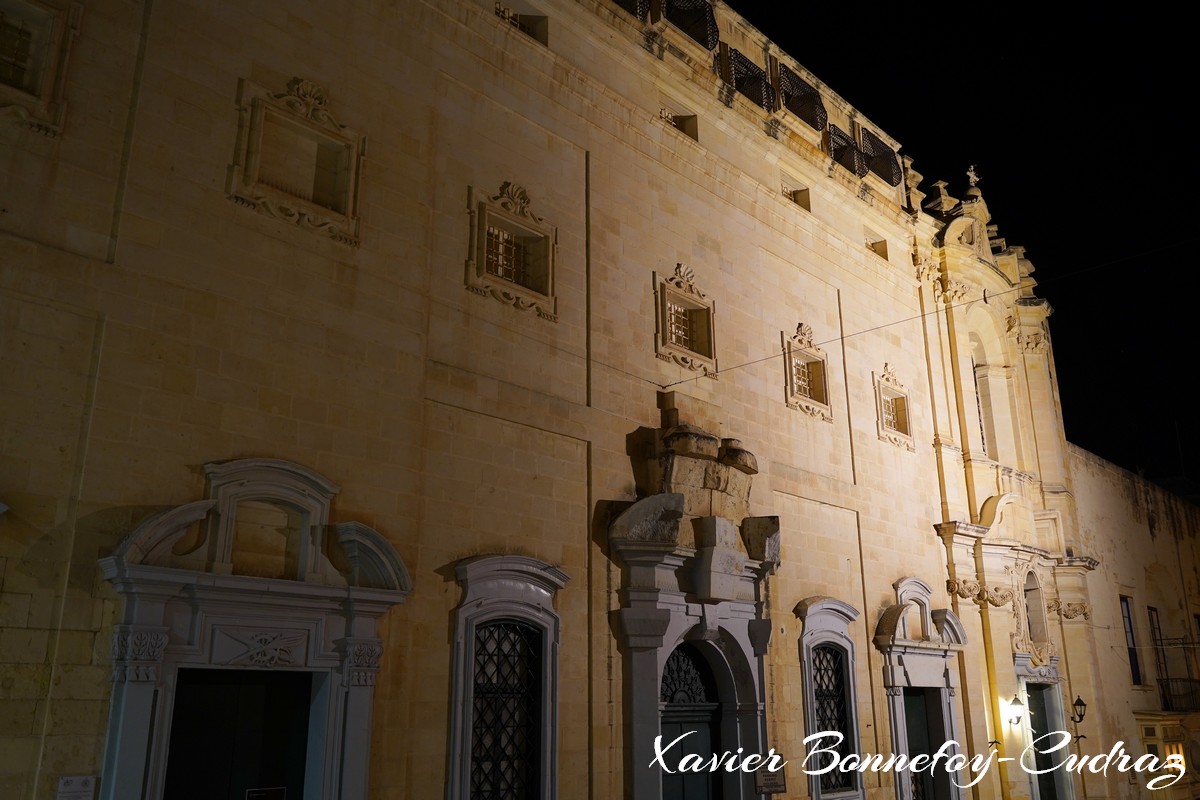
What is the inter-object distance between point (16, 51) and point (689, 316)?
25.8 feet

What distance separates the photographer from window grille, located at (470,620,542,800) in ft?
28.0

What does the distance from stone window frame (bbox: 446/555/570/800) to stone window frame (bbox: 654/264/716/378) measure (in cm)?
348

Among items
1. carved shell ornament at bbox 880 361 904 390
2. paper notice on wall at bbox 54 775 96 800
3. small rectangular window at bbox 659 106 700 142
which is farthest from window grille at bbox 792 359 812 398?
paper notice on wall at bbox 54 775 96 800

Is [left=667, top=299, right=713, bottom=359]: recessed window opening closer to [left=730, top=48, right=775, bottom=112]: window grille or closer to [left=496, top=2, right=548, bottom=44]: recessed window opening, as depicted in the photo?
[left=496, top=2, right=548, bottom=44]: recessed window opening

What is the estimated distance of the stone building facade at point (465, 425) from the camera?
6551 millimetres

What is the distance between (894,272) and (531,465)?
9.86 m

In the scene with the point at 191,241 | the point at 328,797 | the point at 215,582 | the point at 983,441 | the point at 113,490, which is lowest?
the point at 328,797

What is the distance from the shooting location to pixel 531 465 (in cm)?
956

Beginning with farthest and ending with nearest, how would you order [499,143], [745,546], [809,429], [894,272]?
[894,272], [809,429], [745,546], [499,143]

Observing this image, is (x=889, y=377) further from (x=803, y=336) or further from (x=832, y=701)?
(x=832, y=701)

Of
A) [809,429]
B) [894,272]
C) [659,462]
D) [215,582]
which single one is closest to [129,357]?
[215,582]

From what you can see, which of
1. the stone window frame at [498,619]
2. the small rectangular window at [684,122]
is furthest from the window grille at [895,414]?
the stone window frame at [498,619]

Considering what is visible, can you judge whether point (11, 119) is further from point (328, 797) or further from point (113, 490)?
point (328, 797)

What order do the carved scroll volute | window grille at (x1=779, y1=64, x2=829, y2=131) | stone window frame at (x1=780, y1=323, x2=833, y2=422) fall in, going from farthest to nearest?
window grille at (x1=779, y1=64, x2=829, y2=131) < stone window frame at (x1=780, y1=323, x2=833, y2=422) < the carved scroll volute
